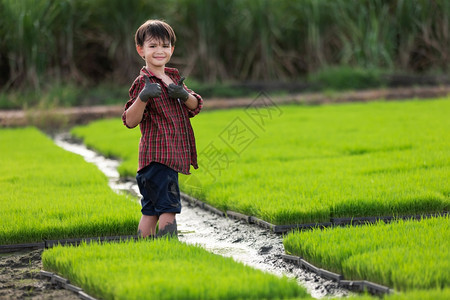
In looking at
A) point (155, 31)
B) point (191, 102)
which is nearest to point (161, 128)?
point (191, 102)

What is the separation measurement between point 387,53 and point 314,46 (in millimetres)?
1481

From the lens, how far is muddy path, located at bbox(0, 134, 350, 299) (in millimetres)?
3109

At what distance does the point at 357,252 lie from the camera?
10.6ft

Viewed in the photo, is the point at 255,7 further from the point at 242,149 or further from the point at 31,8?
the point at 242,149

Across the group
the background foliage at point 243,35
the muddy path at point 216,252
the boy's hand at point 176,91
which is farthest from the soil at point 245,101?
the boy's hand at point 176,91

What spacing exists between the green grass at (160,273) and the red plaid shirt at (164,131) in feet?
1.35

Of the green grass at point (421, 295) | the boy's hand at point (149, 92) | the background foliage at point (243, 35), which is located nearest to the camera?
the green grass at point (421, 295)

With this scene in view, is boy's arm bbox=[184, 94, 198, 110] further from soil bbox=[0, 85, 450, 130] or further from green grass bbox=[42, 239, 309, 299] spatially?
soil bbox=[0, 85, 450, 130]

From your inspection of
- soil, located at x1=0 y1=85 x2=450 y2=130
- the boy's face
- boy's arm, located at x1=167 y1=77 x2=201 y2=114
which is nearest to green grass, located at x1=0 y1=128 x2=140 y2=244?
boy's arm, located at x1=167 y1=77 x2=201 y2=114

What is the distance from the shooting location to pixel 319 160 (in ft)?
20.6

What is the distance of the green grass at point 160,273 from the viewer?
2688mm

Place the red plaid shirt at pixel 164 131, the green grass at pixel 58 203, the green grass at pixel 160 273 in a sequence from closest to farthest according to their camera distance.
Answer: the green grass at pixel 160 273
the red plaid shirt at pixel 164 131
the green grass at pixel 58 203

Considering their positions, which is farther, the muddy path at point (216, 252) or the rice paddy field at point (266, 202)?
the muddy path at point (216, 252)

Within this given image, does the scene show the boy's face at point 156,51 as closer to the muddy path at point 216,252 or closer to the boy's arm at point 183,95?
the boy's arm at point 183,95
